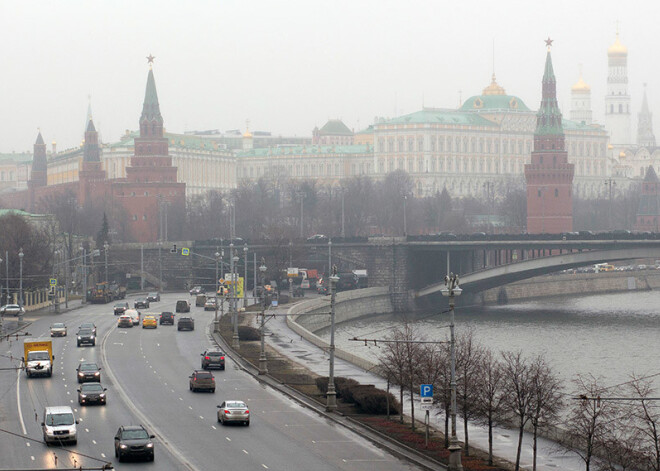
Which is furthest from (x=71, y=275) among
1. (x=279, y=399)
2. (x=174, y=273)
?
(x=279, y=399)

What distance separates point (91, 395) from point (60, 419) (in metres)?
9.39

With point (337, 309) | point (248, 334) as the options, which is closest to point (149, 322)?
point (248, 334)

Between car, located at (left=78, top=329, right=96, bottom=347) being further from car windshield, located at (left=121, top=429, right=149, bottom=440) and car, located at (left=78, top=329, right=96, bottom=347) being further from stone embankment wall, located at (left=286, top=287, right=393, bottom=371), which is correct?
car windshield, located at (left=121, top=429, right=149, bottom=440)

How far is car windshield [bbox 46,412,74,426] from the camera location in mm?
49062

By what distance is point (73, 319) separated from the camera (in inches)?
4257

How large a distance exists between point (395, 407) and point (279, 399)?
251 inches

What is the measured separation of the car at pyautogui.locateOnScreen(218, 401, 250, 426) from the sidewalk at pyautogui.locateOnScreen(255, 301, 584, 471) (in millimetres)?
7163

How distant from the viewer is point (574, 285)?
544 ft

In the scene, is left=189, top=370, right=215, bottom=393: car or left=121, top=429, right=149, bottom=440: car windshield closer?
left=121, top=429, right=149, bottom=440: car windshield

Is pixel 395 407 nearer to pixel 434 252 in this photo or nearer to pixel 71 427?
pixel 71 427

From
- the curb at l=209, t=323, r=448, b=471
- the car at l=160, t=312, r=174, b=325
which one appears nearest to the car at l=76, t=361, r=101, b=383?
the curb at l=209, t=323, r=448, b=471

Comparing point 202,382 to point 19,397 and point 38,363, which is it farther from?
point 38,363

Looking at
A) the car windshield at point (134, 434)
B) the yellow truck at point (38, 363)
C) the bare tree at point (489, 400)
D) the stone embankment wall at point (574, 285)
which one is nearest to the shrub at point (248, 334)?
the yellow truck at point (38, 363)

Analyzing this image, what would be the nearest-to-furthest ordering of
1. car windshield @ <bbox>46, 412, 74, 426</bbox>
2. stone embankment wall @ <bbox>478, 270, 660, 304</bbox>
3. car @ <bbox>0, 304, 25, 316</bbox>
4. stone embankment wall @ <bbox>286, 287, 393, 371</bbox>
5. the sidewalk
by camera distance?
car windshield @ <bbox>46, 412, 74, 426</bbox>, the sidewalk, stone embankment wall @ <bbox>286, 287, 393, 371</bbox>, car @ <bbox>0, 304, 25, 316</bbox>, stone embankment wall @ <bbox>478, 270, 660, 304</bbox>
